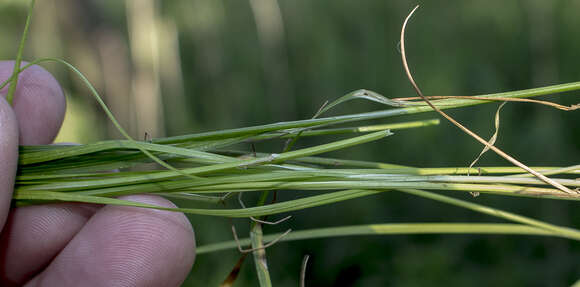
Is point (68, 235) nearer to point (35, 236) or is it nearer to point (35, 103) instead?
point (35, 236)

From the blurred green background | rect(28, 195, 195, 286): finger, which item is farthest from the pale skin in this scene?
the blurred green background

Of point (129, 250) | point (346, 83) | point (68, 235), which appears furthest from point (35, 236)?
point (346, 83)

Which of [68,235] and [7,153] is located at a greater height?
[7,153]

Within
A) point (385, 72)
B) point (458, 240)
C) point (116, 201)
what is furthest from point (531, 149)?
point (116, 201)

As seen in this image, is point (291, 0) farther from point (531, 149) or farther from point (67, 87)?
point (531, 149)

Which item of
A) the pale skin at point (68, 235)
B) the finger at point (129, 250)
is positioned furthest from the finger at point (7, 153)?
the finger at point (129, 250)

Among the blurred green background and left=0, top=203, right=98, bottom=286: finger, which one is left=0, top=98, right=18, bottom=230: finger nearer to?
left=0, top=203, right=98, bottom=286: finger
